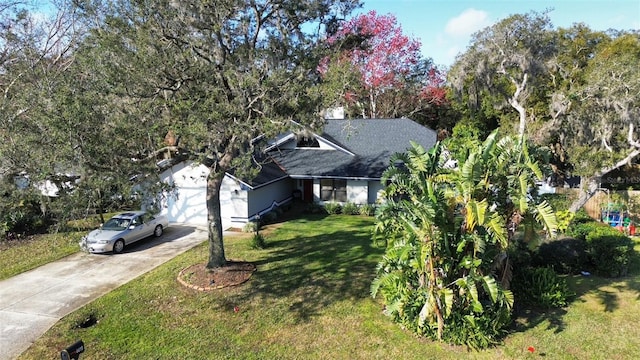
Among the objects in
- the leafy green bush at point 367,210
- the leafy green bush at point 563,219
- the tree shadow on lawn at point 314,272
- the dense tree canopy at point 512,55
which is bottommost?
the tree shadow on lawn at point 314,272

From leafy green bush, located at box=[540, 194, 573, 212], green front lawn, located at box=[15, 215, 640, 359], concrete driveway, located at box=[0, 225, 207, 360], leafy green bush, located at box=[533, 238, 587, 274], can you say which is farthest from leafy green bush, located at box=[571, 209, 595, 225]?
concrete driveway, located at box=[0, 225, 207, 360]

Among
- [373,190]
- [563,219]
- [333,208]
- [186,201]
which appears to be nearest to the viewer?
[563,219]

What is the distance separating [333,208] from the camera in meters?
23.1

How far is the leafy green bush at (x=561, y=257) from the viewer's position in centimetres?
1307

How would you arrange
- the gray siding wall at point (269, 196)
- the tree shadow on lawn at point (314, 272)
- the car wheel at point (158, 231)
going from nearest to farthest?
the tree shadow on lawn at point (314, 272) < the car wheel at point (158, 231) < the gray siding wall at point (269, 196)

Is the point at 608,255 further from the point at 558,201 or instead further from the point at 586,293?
the point at 558,201

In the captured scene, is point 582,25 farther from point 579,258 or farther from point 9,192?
point 9,192

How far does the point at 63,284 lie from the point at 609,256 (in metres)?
18.1

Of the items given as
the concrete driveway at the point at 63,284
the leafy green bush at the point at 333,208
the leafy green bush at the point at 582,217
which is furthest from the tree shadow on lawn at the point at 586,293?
the leafy green bush at the point at 333,208

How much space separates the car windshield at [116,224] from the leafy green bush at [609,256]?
17796mm

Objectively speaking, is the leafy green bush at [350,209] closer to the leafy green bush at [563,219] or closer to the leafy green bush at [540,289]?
the leafy green bush at [540,289]

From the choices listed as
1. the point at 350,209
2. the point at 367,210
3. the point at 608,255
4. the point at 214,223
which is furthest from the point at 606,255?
the point at 214,223

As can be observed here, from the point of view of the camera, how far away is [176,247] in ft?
55.4

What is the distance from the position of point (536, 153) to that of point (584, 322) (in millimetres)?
4524
